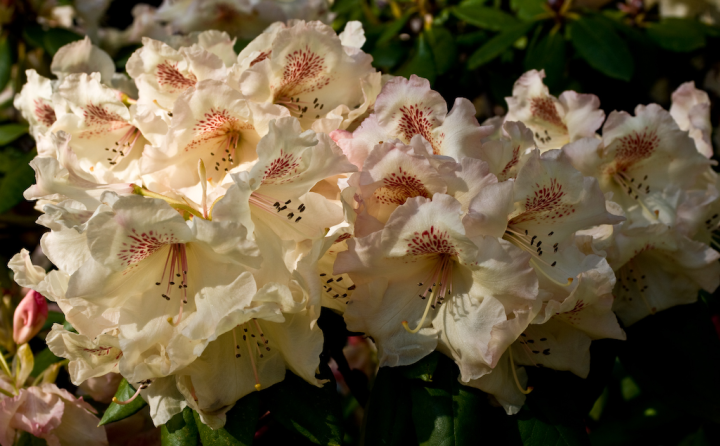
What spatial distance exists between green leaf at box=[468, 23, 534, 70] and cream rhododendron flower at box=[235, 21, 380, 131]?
1.55ft

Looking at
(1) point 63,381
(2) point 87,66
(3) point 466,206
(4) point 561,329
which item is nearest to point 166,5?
(2) point 87,66

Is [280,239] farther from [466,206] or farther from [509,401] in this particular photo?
[509,401]

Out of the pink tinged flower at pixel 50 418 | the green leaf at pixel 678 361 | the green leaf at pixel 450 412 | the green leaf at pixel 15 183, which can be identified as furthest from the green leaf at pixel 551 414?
the green leaf at pixel 15 183

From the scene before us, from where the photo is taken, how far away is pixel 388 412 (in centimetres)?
83

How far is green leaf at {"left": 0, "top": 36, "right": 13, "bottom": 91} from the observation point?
151 centimetres

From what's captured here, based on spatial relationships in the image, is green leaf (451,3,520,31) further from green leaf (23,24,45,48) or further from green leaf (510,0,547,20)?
green leaf (23,24,45,48)

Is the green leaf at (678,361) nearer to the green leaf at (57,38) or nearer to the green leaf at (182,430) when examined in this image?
the green leaf at (182,430)

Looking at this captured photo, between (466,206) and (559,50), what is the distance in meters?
0.89

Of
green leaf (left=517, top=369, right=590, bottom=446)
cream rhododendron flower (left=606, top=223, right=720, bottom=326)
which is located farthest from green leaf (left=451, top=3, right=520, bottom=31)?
green leaf (left=517, top=369, right=590, bottom=446)

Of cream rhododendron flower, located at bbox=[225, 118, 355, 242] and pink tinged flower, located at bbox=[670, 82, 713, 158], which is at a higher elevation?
cream rhododendron flower, located at bbox=[225, 118, 355, 242]

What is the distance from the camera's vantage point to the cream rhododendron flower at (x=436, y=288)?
72cm

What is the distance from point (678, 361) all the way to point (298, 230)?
763 millimetres

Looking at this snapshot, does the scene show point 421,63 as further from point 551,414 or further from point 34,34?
point 34,34

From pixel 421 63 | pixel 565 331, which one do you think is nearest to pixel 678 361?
pixel 565 331
